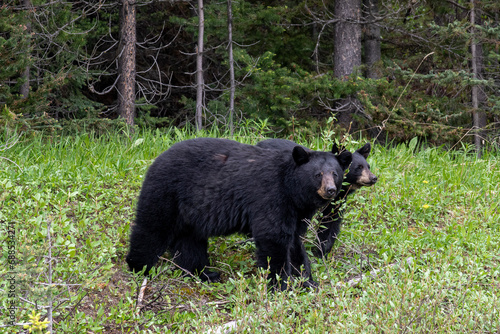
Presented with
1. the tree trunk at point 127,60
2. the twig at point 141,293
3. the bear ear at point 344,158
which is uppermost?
the tree trunk at point 127,60

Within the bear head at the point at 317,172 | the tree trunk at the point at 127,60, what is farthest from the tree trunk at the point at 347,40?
the bear head at the point at 317,172

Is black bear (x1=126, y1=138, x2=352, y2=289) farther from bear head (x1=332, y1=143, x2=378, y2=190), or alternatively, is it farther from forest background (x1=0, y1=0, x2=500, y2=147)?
forest background (x1=0, y1=0, x2=500, y2=147)

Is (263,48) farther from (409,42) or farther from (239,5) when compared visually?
(409,42)

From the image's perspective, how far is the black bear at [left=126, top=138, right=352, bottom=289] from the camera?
4.11 metres

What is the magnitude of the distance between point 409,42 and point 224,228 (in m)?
9.17

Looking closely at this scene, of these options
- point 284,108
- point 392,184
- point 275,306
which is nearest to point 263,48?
point 284,108

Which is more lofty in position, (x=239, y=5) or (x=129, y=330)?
(x=239, y=5)

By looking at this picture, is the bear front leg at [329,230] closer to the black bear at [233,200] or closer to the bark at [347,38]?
the black bear at [233,200]

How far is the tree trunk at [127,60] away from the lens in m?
9.80

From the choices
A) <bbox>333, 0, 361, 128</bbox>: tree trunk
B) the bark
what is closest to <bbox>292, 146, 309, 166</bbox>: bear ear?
<bbox>333, 0, 361, 128</bbox>: tree trunk

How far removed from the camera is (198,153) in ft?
14.6

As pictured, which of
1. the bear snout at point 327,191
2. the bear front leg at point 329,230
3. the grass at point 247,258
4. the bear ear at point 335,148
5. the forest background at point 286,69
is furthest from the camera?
the forest background at point 286,69

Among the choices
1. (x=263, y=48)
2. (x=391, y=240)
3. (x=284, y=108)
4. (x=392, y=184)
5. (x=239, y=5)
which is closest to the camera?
(x=391, y=240)

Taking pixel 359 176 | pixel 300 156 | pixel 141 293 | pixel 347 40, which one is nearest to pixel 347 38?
pixel 347 40
